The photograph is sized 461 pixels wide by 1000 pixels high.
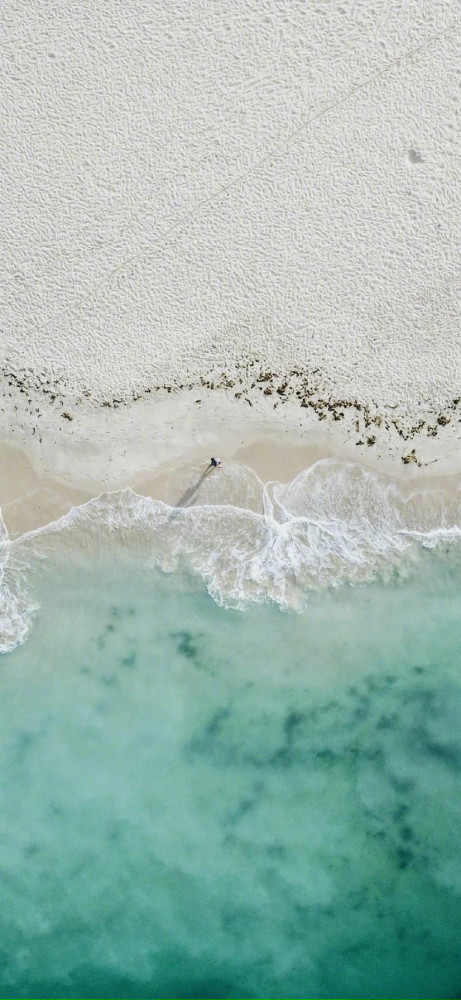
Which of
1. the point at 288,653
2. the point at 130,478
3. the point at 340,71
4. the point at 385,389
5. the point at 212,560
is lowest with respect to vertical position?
the point at 288,653

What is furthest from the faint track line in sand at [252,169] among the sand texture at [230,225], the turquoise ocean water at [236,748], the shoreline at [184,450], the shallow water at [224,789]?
the shallow water at [224,789]

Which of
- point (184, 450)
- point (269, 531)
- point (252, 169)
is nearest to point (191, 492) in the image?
point (184, 450)

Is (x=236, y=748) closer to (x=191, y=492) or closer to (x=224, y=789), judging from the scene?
(x=224, y=789)

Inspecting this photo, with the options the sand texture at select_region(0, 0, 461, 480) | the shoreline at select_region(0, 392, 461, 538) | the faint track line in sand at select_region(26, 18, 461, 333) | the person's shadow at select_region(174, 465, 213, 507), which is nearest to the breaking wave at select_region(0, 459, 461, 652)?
the person's shadow at select_region(174, 465, 213, 507)

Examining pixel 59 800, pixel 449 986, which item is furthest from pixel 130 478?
pixel 449 986

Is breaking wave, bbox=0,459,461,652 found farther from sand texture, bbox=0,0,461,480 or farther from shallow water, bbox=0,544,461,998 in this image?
sand texture, bbox=0,0,461,480

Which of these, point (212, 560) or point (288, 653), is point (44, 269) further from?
point (288, 653)
